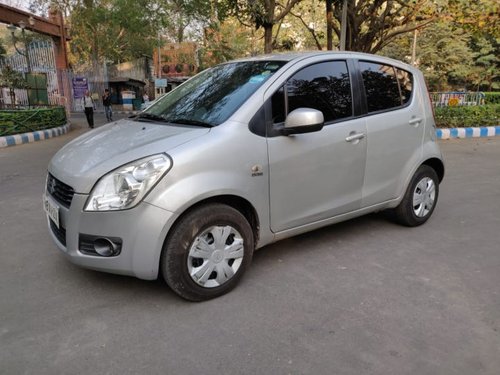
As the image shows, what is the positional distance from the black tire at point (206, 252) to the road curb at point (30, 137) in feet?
32.5

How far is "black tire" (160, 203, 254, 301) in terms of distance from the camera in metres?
2.88

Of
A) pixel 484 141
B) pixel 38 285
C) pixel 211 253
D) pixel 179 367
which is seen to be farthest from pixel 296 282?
pixel 484 141

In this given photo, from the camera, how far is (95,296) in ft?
10.3

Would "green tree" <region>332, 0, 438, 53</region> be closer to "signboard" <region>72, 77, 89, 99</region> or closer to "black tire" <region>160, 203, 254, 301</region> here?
"black tire" <region>160, 203, 254, 301</region>

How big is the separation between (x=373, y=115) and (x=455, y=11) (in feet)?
33.9

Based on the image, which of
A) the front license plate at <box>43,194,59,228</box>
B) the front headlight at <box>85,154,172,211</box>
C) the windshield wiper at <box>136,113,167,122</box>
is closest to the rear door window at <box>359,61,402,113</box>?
the windshield wiper at <box>136,113,167,122</box>

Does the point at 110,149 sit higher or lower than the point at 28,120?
higher

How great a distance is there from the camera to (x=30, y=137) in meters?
12.0

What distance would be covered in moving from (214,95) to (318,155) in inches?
38.2

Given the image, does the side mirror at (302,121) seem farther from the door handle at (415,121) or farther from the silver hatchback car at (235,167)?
the door handle at (415,121)

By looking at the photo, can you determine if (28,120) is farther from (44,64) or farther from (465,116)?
(465,116)

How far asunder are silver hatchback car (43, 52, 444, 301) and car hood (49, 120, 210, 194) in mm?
11

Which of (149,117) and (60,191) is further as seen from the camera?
(149,117)

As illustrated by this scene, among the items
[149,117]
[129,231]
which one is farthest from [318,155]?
[129,231]
